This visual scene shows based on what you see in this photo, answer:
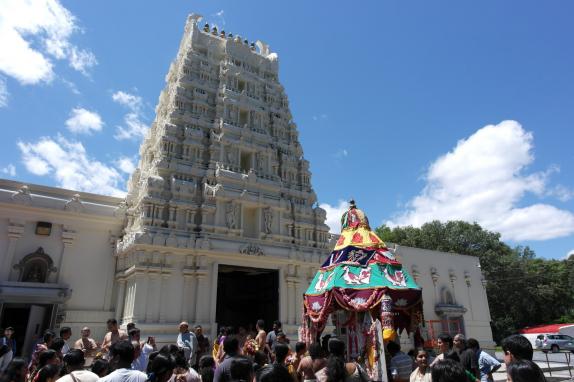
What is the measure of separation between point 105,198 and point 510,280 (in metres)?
41.2

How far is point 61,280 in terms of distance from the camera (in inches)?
637

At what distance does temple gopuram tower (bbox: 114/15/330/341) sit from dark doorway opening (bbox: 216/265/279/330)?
0.19 ft

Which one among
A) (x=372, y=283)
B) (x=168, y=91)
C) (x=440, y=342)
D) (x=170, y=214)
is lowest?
(x=440, y=342)

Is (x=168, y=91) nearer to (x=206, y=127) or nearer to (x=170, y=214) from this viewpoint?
(x=206, y=127)

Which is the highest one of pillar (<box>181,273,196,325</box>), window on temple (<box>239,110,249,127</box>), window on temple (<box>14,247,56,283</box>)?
window on temple (<box>239,110,249,127</box>)

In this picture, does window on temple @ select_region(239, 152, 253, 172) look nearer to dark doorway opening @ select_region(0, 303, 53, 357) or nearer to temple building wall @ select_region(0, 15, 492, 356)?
temple building wall @ select_region(0, 15, 492, 356)

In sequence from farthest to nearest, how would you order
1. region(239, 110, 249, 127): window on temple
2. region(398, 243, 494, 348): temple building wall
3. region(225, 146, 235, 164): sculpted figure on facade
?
region(398, 243, 494, 348): temple building wall < region(239, 110, 249, 127): window on temple < region(225, 146, 235, 164): sculpted figure on facade

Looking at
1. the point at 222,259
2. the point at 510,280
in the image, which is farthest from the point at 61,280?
the point at 510,280

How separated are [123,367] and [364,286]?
21.0 feet

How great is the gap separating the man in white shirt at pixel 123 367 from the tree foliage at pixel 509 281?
43261 mm

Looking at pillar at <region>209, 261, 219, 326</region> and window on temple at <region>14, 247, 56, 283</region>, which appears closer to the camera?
window on temple at <region>14, 247, 56, 283</region>

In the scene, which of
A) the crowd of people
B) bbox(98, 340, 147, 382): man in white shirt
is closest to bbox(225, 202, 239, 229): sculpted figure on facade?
the crowd of people

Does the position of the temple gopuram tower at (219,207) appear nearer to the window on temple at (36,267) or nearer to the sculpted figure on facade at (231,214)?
the sculpted figure on facade at (231,214)

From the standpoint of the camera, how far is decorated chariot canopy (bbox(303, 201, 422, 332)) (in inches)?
373
